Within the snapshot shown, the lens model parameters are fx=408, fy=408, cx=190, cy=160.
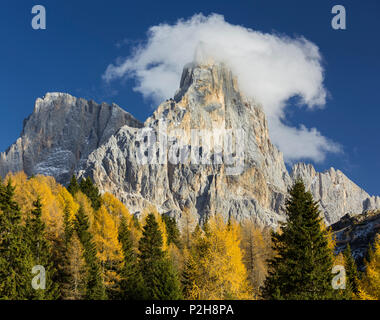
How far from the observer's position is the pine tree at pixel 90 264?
40312 millimetres

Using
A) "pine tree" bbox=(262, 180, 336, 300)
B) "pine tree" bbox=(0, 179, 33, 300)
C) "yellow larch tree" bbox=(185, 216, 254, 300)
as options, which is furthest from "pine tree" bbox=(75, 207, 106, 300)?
"pine tree" bbox=(262, 180, 336, 300)

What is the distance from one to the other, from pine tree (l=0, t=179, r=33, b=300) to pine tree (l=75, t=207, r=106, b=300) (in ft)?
23.3

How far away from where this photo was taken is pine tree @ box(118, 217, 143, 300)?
136 ft

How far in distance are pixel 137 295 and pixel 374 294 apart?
22169 millimetres

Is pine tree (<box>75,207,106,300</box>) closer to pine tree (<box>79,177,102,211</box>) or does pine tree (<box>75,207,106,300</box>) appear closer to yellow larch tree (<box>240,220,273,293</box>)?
yellow larch tree (<box>240,220,273,293</box>)

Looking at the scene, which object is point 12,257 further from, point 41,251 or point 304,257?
point 304,257

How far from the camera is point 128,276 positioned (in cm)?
4678

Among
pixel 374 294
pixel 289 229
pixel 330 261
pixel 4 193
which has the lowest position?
pixel 374 294

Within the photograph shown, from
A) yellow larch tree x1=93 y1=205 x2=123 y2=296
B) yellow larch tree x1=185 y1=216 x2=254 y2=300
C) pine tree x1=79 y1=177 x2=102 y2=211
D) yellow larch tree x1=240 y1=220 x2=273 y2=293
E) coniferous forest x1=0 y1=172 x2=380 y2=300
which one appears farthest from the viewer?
pine tree x1=79 y1=177 x2=102 y2=211

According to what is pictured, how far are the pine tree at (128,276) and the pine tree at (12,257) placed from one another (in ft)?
35.0

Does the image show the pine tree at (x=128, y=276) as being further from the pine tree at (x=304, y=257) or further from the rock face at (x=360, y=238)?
the rock face at (x=360, y=238)

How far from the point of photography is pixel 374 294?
36.3m
